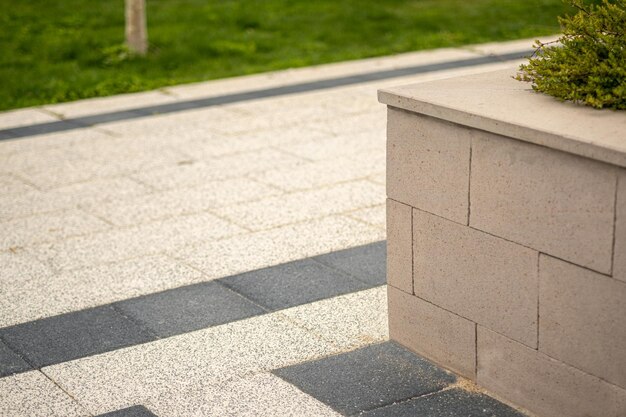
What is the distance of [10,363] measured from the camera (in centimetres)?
512

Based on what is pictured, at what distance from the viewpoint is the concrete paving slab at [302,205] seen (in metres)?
7.27

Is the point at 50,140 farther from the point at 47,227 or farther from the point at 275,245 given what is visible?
the point at 275,245

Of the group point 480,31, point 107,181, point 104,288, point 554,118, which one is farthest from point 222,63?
point 554,118

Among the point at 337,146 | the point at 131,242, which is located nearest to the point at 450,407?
the point at 131,242

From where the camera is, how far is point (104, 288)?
20.1 feet

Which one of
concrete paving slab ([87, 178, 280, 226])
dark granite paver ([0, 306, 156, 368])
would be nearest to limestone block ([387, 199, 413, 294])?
dark granite paver ([0, 306, 156, 368])

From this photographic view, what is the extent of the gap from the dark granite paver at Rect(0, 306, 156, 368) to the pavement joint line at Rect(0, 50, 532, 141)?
191 inches

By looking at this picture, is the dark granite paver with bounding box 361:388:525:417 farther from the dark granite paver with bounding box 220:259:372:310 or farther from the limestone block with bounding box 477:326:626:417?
the dark granite paver with bounding box 220:259:372:310

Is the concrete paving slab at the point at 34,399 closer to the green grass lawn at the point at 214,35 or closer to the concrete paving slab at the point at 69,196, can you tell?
the concrete paving slab at the point at 69,196

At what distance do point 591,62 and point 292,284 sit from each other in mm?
2509

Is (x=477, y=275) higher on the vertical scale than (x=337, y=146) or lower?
higher

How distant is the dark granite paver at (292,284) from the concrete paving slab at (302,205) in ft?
2.88

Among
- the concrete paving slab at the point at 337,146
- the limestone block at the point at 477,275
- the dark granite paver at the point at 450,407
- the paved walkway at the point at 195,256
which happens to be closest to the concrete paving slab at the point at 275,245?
the paved walkway at the point at 195,256

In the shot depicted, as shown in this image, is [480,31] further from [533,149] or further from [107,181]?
[533,149]
